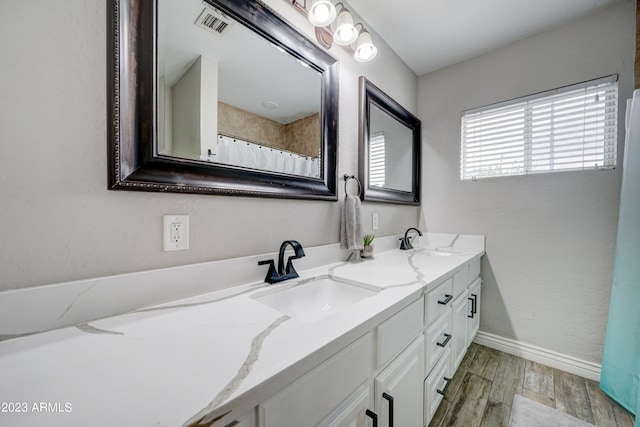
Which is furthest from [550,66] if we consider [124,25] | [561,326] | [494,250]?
[124,25]

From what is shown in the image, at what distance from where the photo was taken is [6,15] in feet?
1.82

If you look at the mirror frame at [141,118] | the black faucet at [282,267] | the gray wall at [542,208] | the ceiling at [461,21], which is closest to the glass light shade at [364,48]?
the ceiling at [461,21]

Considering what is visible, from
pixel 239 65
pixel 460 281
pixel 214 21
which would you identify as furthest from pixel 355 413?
pixel 214 21

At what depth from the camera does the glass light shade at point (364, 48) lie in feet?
4.63

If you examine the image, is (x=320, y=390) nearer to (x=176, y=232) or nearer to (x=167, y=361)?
(x=167, y=361)

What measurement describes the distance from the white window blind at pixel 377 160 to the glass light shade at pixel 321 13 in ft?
2.34

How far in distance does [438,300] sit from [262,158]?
3.36ft

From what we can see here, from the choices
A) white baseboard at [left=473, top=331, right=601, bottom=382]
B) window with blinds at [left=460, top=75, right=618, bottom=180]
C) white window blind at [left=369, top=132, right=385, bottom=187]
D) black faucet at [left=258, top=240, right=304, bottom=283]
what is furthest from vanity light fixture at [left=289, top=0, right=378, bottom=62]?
white baseboard at [left=473, top=331, right=601, bottom=382]

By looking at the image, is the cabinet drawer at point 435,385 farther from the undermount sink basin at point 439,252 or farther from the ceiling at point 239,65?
the ceiling at point 239,65

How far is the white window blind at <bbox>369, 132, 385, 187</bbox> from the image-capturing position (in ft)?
5.41

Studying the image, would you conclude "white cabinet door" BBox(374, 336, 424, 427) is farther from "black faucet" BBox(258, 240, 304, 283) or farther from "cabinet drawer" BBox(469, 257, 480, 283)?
"cabinet drawer" BBox(469, 257, 480, 283)

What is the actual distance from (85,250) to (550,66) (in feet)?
8.83

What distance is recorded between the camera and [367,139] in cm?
159

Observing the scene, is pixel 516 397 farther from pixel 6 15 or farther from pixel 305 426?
pixel 6 15
